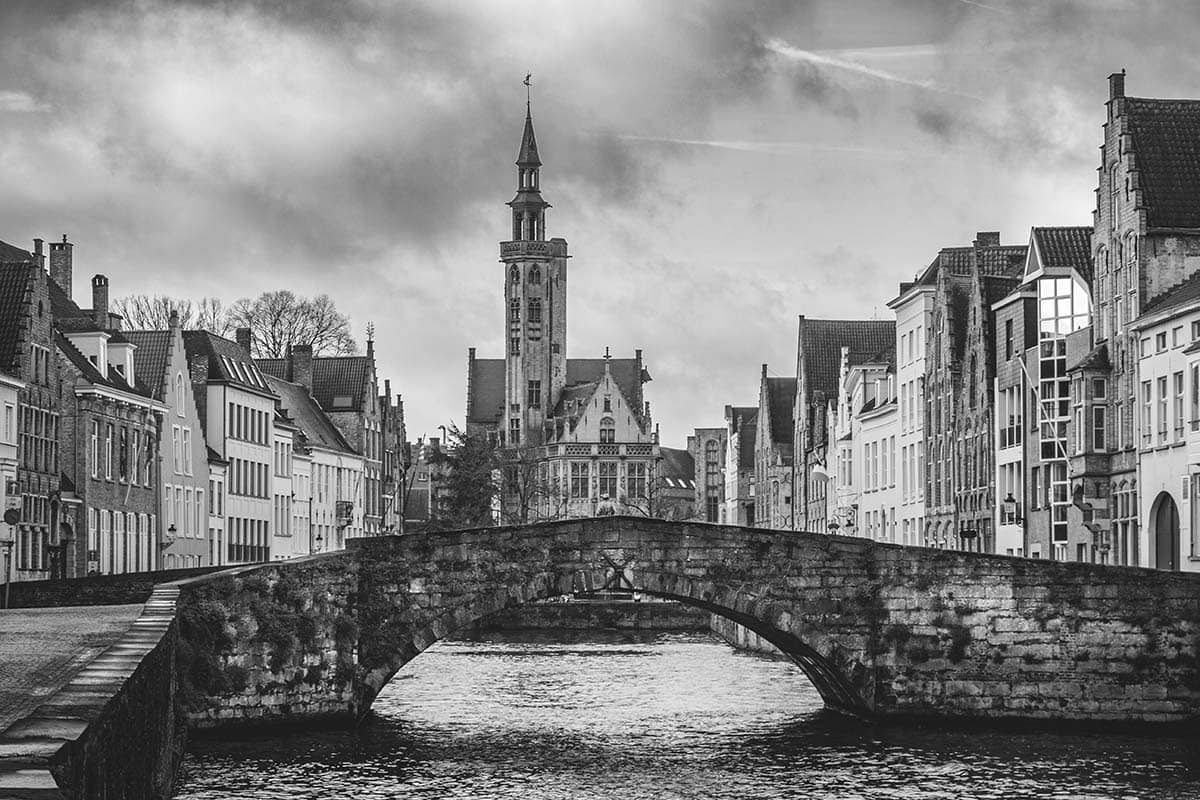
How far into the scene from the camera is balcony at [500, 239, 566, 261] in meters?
158

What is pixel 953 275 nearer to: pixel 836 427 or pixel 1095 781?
pixel 836 427

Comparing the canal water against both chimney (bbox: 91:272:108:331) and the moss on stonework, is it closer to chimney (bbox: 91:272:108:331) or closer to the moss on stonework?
the moss on stonework

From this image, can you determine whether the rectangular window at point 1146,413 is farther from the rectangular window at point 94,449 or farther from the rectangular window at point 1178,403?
the rectangular window at point 94,449

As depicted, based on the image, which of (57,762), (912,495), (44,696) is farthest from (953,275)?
(57,762)

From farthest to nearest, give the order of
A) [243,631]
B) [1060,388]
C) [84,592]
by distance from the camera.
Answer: [1060,388] < [84,592] < [243,631]

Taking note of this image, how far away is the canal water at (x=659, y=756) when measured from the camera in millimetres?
31078

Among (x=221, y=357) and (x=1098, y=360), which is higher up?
(x=221, y=357)

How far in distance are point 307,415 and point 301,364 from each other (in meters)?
2.49

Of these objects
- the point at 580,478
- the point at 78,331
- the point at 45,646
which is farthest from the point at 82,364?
the point at 580,478

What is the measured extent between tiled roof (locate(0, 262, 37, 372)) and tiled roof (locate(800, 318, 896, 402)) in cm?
5434

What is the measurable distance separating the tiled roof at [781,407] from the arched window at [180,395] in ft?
158

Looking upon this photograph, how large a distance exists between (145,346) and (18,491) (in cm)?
1949

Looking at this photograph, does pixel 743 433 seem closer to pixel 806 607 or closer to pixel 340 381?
pixel 340 381

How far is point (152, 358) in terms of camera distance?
74.6 m
